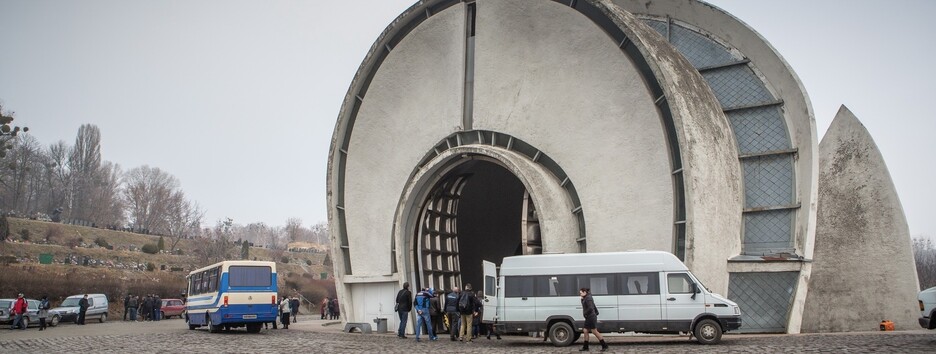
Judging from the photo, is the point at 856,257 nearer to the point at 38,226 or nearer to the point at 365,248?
the point at 365,248

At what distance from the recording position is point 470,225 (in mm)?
A: 27906

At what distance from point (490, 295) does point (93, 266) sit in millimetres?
51145

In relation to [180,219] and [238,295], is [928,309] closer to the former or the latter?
[238,295]

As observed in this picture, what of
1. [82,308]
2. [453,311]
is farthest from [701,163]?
[82,308]

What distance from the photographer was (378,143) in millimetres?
22922

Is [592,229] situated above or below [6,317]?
above

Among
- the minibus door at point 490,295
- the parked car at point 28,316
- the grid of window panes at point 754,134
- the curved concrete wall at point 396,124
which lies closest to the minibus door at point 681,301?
the minibus door at point 490,295

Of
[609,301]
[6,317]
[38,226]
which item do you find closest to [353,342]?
[609,301]

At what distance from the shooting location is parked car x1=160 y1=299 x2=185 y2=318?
43219mm

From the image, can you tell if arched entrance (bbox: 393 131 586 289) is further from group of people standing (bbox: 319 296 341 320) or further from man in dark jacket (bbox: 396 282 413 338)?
group of people standing (bbox: 319 296 341 320)

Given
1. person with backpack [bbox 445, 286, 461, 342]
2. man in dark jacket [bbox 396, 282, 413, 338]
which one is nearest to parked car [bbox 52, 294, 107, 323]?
man in dark jacket [bbox 396, 282, 413, 338]

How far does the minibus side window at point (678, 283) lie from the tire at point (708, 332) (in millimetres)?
692

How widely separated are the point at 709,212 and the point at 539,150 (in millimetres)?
4799

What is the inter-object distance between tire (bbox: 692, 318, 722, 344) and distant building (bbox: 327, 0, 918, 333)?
179 centimetres
